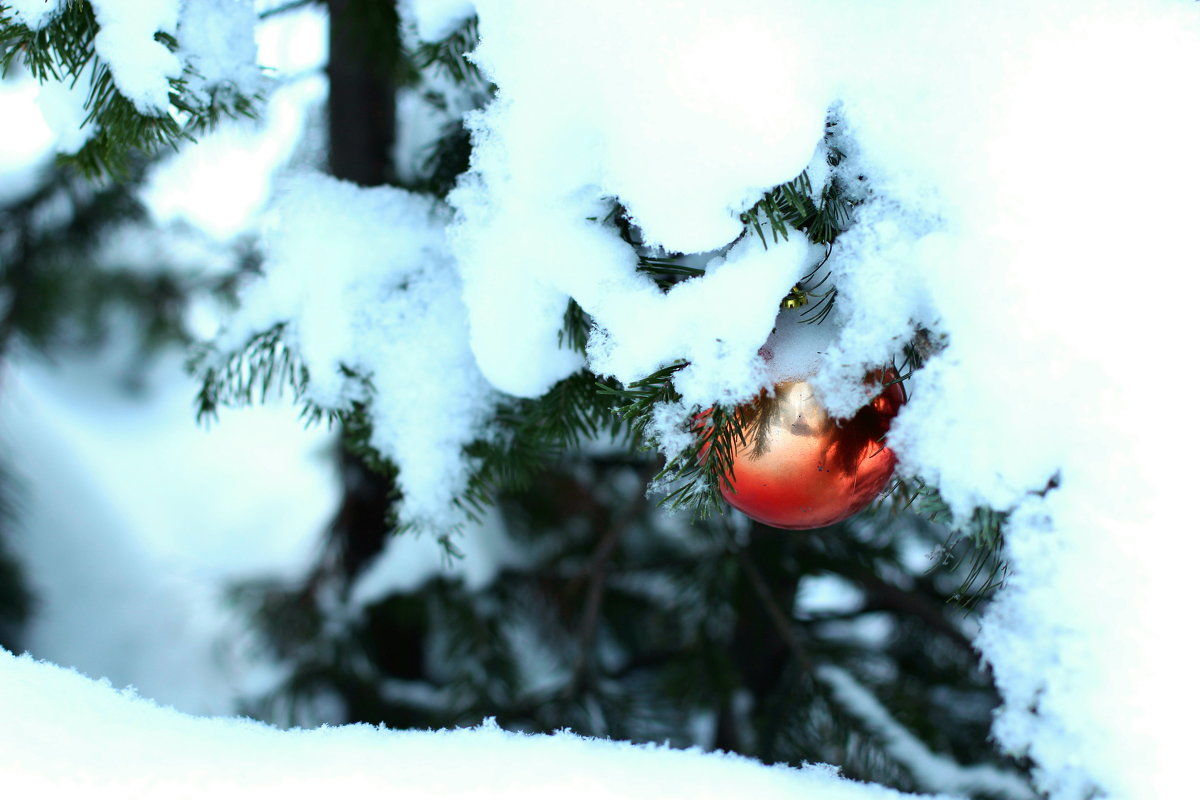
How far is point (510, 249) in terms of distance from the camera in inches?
29.8

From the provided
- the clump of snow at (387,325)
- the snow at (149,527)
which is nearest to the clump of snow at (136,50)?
the clump of snow at (387,325)

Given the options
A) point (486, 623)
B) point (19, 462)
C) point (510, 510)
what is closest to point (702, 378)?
point (486, 623)

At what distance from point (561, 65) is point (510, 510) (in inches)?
48.3

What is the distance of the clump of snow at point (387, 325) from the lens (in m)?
0.87

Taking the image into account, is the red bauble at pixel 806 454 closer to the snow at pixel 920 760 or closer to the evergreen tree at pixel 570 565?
the evergreen tree at pixel 570 565

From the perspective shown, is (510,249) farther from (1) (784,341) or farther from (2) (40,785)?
(2) (40,785)

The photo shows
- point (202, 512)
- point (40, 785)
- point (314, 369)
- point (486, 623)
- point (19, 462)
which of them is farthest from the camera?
point (202, 512)

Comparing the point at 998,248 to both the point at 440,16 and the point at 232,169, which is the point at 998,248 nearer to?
the point at 440,16

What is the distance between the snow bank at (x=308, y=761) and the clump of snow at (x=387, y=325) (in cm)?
26

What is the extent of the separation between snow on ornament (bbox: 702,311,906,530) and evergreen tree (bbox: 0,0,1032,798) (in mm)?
16

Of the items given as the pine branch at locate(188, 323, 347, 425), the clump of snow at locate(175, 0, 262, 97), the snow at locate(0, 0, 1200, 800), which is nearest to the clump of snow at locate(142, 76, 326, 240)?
the clump of snow at locate(175, 0, 262, 97)

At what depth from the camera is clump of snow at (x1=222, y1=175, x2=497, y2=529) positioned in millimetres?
871

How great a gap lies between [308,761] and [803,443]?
494 millimetres

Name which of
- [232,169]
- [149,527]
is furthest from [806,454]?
[149,527]
